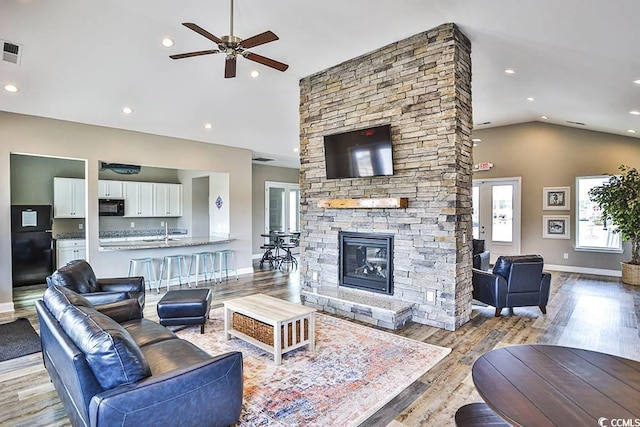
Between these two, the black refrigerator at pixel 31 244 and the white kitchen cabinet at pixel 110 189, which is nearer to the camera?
the black refrigerator at pixel 31 244

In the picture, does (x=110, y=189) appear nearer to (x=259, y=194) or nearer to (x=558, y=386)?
(x=259, y=194)

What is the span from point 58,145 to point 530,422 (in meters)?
6.62

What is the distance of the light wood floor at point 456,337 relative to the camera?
2568 millimetres

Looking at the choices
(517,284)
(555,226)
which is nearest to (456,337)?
(517,284)

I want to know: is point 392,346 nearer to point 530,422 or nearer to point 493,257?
point 530,422

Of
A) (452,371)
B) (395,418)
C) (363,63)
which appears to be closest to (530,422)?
(395,418)

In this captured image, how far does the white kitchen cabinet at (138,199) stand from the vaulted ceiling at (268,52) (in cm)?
234

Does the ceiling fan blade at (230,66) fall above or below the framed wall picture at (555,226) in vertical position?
above

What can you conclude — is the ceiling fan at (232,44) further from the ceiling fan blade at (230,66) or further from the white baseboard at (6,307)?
the white baseboard at (6,307)

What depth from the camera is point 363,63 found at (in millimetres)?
4977

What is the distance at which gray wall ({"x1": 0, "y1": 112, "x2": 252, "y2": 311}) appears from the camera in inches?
200

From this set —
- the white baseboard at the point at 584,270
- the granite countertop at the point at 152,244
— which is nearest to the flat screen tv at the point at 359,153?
the granite countertop at the point at 152,244

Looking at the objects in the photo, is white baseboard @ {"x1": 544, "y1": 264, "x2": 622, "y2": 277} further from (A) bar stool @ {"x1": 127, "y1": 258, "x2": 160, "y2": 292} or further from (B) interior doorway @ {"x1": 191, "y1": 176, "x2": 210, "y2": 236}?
Answer: (A) bar stool @ {"x1": 127, "y1": 258, "x2": 160, "y2": 292}

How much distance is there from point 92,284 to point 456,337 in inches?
162
